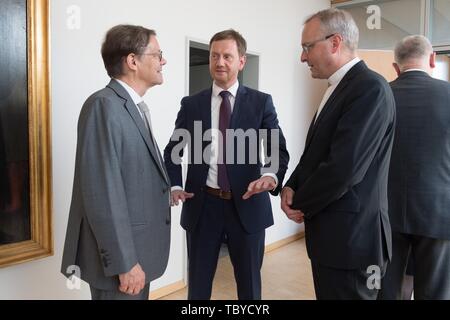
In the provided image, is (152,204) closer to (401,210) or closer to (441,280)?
(401,210)

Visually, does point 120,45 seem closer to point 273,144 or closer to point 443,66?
point 273,144

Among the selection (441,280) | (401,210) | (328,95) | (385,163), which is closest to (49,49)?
(328,95)

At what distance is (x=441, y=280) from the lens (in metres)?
1.92

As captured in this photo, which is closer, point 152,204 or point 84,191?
point 84,191

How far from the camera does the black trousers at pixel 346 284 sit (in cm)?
127

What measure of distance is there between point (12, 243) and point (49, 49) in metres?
1.02

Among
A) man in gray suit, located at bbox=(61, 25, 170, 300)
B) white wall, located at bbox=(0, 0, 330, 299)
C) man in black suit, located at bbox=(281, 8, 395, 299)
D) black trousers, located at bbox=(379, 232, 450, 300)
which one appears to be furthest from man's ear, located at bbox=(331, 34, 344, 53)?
white wall, located at bbox=(0, 0, 330, 299)

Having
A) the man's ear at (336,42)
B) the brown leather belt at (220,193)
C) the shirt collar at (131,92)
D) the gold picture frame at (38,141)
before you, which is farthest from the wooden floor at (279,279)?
the man's ear at (336,42)

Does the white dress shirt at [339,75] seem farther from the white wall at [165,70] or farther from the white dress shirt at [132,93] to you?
the white wall at [165,70]

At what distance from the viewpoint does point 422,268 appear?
6.37ft

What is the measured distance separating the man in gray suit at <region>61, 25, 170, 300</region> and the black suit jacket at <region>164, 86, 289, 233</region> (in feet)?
1.17

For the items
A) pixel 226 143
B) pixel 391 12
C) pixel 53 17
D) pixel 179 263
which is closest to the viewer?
pixel 226 143

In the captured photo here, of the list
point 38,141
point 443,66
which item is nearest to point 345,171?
point 38,141

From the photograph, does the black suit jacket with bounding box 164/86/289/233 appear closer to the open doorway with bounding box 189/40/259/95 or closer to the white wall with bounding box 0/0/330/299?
the white wall with bounding box 0/0/330/299
